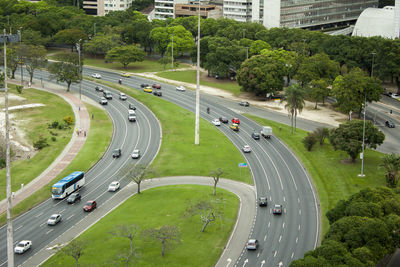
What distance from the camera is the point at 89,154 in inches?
5074

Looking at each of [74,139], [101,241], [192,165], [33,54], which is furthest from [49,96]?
[101,241]

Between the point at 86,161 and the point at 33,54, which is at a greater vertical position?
the point at 33,54

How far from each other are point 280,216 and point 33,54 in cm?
12462

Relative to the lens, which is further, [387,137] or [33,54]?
[33,54]

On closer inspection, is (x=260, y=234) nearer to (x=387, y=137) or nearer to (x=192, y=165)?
(x=192, y=165)

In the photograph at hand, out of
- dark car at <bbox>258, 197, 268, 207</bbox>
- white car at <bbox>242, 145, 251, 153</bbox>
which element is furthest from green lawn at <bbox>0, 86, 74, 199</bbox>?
dark car at <bbox>258, 197, 268, 207</bbox>

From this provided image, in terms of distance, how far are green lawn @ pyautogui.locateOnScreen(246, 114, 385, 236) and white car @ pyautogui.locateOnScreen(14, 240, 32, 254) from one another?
1904 inches

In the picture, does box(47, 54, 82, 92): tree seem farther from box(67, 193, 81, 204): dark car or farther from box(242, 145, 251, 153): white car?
box(67, 193, 81, 204): dark car

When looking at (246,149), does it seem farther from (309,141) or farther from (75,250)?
(75,250)

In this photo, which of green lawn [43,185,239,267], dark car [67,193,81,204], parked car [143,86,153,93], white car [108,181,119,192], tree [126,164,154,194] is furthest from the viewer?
parked car [143,86,153,93]

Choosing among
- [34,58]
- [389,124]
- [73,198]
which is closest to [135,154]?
[73,198]

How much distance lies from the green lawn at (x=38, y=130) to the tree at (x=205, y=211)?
38301 millimetres

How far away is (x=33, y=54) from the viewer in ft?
627

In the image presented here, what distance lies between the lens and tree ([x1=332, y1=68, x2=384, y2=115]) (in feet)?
516
